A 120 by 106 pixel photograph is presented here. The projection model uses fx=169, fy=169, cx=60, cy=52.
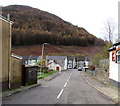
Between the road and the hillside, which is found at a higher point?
the hillside

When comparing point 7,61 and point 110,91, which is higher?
point 7,61

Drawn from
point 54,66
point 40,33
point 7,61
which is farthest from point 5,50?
point 40,33

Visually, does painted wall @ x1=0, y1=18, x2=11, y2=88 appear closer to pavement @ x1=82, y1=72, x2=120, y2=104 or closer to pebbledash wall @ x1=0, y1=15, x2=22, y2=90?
pebbledash wall @ x1=0, y1=15, x2=22, y2=90

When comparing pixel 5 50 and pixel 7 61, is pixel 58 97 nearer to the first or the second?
pixel 7 61

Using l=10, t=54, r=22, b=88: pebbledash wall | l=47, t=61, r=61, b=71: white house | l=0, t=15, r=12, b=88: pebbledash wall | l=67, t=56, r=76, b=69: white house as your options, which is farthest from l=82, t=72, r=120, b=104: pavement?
l=67, t=56, r=76, b=69: white house

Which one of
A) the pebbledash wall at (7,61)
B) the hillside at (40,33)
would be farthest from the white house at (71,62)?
the pebbledash wall at (7,61)

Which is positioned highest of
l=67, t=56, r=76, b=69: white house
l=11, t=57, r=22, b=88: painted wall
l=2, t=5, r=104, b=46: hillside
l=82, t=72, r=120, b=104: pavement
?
l=2, t=5, r=104, b=46: hillside

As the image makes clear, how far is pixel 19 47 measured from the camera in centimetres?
12800

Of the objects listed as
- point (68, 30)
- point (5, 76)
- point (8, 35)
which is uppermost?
point (68, 30)

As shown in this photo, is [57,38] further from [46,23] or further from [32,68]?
[32,68]

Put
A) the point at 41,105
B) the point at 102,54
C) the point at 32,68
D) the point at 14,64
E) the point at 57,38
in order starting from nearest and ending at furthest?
the point at 41,105
the point at 14,64
the point at 32,68
the point at 102,54
the point at 57,38

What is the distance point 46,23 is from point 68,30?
958 inches

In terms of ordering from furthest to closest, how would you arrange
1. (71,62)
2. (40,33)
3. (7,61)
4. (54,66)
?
(40,33) → (71,62) → (54,66) → (7,61)

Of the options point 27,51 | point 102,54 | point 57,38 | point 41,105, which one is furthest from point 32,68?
point 57,38
